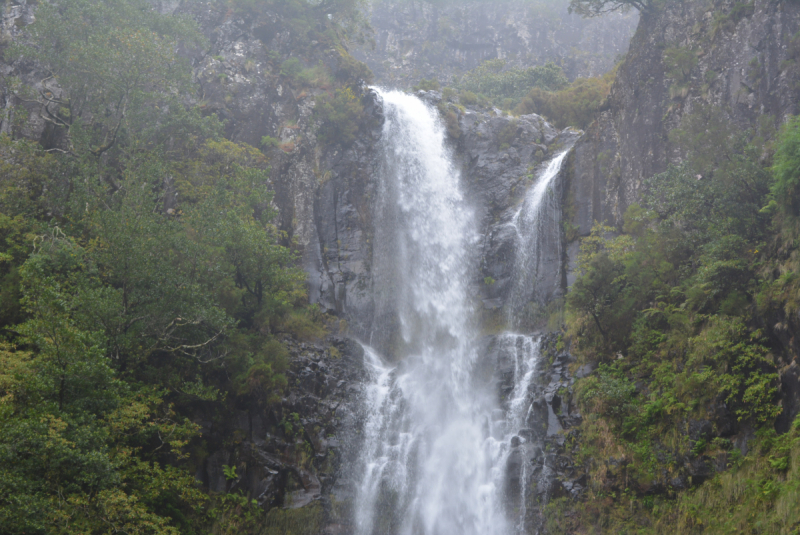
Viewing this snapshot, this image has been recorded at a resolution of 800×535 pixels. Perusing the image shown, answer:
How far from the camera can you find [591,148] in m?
24.9

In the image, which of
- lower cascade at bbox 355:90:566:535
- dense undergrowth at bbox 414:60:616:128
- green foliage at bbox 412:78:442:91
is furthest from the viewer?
green foliage at bbox 412:78:442:91

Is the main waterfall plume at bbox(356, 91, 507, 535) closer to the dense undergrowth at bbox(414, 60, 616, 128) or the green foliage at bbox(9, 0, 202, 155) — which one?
the dense undergrowth at bbox(414, 60, 616, 128)

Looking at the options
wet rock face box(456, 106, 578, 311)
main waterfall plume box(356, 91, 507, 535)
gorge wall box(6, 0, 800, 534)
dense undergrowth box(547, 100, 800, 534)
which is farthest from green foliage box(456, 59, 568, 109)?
dense undergrowth box(547, 100, 800, 534)

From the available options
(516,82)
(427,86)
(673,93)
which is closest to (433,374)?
(673,93)

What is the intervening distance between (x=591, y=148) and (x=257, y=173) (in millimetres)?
16125

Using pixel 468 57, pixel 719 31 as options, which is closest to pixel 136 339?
pixel 719 31

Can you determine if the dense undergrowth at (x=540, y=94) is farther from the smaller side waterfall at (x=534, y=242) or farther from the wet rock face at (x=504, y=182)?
the smaller side waterfall at (x=534, y=242)

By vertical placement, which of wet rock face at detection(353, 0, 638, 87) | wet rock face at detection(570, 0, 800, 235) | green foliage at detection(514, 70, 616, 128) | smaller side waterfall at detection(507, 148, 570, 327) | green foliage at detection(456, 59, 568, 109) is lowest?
smaller side waterfall at detection(507, 148, 570, 327)

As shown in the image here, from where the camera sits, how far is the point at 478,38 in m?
51.9

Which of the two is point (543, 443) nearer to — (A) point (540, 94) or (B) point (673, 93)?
(B) point (673, 93)

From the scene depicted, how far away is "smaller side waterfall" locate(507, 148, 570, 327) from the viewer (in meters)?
23.0

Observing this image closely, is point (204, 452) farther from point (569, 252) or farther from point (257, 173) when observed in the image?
point (569, 252)

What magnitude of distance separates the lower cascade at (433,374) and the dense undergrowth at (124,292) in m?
3.96

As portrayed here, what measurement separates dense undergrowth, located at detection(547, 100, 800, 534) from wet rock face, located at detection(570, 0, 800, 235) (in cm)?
141
